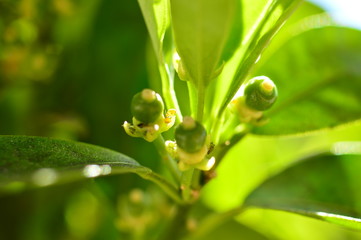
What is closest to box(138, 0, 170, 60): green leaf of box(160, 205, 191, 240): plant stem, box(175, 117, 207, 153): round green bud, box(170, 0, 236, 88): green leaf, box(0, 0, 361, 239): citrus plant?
box(0, 0, 361, 239): citrus plant

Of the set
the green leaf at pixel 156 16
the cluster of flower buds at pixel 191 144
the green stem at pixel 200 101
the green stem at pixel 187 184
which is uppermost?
the green leaf at pixel 156 16

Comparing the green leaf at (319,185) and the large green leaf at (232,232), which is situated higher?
the green leaf at (319,185)

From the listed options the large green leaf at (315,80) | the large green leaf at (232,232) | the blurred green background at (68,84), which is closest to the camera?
the large green leaf at (315,80)

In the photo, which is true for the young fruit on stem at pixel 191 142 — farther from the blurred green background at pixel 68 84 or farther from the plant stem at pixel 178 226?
the blurred green background at pixel 68 84

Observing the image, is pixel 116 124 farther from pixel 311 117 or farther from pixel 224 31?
pixel 224 31

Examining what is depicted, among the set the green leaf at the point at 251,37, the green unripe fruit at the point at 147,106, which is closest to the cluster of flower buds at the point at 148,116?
the green unripe fruit at the point at 147,106

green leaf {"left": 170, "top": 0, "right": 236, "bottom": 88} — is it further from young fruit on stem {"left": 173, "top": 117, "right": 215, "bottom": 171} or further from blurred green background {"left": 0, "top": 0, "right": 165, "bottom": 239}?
blurred green background {"left": 0, "top": 0, "right": 165, "bottom": 239}

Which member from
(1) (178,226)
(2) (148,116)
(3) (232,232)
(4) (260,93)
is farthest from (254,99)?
(3) (232,232)

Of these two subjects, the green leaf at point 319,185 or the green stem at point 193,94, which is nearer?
the green stem at point 193,94

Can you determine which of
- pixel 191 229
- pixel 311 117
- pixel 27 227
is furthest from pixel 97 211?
pixel 311 117
